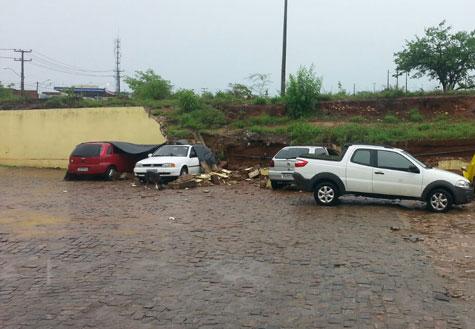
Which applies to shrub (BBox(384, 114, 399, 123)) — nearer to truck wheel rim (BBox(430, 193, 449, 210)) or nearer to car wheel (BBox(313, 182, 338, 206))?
truck wheel rim (BBox(430, 193, 449, 210))

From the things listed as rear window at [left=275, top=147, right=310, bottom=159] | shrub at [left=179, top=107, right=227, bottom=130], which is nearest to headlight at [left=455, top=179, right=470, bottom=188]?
rear window at [left=275, top=147, right=310, bottom=159]

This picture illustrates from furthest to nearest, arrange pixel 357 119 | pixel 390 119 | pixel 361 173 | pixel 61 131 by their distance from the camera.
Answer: pixel 61 131 < pixel 357 119 < pixel 390 119 < pixel 361 173

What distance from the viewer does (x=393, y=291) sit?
213 inches

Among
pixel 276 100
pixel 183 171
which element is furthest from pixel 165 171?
pixel 276 100

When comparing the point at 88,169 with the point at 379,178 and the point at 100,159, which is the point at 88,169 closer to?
the point at 100,159

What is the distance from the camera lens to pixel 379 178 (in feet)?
37.9

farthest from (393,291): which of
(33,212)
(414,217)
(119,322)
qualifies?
(33,212)

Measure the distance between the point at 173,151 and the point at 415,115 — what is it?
498 inches

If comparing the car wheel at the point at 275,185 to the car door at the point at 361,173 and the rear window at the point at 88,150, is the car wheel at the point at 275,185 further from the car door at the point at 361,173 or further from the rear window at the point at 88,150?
the rear window at the point at 88,150

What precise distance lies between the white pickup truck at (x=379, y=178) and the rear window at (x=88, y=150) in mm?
9340

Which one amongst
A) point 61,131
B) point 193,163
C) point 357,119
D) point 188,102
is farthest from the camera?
point 188,102

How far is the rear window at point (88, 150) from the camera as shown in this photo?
18.1 meters

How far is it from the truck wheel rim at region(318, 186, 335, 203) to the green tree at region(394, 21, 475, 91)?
21.3 meters

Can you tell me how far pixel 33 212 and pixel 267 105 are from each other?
651 inches
